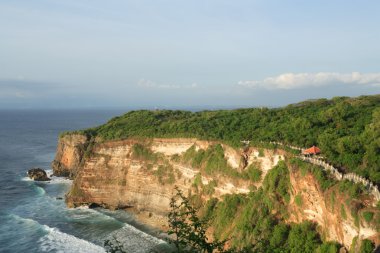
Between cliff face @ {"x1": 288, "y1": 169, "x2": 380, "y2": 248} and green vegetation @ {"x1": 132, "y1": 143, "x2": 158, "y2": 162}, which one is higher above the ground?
green vegetation @ {"x1": 132, "y1": 143, "x2": 158, "y2": 162}

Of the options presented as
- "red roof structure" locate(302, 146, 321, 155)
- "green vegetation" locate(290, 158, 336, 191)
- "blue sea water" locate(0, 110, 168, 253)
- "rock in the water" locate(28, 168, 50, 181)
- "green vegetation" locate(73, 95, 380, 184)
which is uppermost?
"green vegetation" locate(73, 95, 380, 184)

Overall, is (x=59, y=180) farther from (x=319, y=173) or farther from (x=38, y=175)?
(x=319, y=173)

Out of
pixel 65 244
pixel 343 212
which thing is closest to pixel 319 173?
pixel 343 212

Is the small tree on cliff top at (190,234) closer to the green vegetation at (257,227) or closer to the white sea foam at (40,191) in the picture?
the green vegetation at (257,227)

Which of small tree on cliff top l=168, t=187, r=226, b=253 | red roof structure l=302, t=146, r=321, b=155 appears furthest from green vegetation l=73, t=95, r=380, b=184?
small tree on cliff top l=168, t=187, r=226, b=253

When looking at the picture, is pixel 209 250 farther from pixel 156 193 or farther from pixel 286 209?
pixel 156 193

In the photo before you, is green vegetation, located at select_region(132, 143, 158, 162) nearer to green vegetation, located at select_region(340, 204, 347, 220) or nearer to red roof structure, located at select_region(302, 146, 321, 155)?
red roof structure, located at select_region(302, 146, 321, 155)
